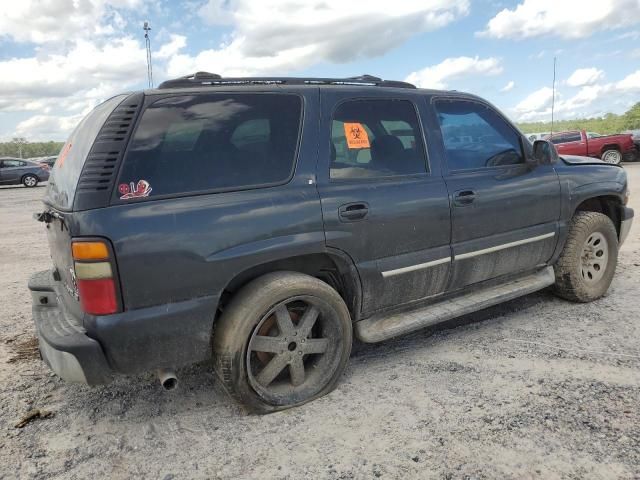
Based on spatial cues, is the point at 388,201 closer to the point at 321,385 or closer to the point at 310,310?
the point at 310,310

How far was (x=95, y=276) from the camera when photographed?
2.36 m

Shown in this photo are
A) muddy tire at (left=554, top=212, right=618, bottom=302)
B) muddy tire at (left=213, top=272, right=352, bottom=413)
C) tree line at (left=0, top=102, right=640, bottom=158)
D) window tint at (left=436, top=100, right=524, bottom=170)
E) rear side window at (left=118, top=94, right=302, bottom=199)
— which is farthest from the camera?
tree line at (left=0, top=102, right=640, bottom=158)

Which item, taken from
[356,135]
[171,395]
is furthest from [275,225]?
[171,395]

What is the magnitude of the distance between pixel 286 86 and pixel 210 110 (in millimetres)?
546

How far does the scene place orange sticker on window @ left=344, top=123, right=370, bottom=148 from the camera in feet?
10.3

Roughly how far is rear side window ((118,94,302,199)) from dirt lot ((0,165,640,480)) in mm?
1291

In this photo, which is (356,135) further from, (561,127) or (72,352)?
(561,127)

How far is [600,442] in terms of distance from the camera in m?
2.48

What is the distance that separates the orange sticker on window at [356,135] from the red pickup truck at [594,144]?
17485 mm

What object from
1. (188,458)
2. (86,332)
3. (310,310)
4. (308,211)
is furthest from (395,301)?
(86,332)

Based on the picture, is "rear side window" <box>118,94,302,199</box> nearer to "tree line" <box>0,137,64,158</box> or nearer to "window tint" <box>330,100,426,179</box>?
"window tint" <box>330,100,426,179</box>

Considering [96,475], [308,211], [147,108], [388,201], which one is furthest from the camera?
[388,201]

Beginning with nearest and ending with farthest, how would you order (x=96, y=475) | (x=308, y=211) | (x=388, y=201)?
(x=96, y=475)
(x=308, y=211)
(x=388, y=201)

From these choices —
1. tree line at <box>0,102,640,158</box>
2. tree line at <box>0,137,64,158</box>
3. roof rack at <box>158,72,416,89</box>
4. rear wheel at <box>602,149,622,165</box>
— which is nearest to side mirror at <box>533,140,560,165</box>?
roof rack at <box>158,72,416,89</box>
